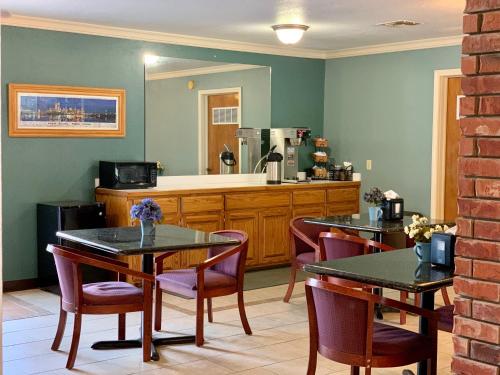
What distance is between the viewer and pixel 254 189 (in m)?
7.00

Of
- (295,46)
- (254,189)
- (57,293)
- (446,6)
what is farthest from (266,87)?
(57,293)

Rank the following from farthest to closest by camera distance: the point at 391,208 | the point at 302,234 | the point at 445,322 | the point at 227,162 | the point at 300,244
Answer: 1. the point at 227,162
2. the point at 300,244
3. the point at 302,234
4. the point at 391,208
5. the point at 445,322

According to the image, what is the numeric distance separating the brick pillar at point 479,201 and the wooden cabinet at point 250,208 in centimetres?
435

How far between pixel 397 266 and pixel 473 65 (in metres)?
1.51

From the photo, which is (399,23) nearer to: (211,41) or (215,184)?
(211,41)

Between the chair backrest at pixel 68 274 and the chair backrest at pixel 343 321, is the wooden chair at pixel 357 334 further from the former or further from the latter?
the chair backrest at pixel 68 274

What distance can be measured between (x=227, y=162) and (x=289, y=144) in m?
0.74

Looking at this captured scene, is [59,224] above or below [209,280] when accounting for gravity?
above

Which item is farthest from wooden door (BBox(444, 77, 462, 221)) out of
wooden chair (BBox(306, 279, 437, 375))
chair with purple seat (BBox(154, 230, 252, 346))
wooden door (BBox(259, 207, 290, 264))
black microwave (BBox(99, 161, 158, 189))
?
wooden chair (BBox(306, 279, 437, 375))

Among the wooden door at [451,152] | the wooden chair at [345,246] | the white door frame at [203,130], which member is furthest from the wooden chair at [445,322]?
the white door frame at [203,130]

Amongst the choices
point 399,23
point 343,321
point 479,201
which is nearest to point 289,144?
point 399,23

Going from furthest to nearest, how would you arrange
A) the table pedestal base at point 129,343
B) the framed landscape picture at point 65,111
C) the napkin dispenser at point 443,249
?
the framed landscape picture at point 65,111, the table pedestal base at point 129,343, the napkin dispenser at point 443,249

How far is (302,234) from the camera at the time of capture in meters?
5.59

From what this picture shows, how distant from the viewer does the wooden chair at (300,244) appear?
555cm
